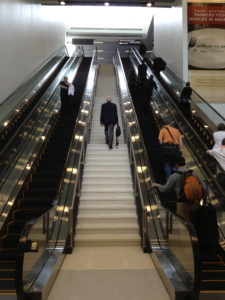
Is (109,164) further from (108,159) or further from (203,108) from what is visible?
(203,108)

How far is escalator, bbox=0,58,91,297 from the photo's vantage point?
16.9ft

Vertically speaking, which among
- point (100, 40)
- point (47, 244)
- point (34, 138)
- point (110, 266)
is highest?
point (100, 40)

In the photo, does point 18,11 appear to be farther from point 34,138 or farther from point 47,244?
point 47,244

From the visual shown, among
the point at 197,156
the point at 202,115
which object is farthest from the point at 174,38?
the point at 197,156

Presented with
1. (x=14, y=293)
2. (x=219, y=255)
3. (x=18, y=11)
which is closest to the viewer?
(x=14, y=293)

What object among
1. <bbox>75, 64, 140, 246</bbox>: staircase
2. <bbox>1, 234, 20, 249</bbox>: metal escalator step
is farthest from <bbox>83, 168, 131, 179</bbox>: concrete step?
<bbox>1, 234, 20, 249</bbox>: metal escalator step

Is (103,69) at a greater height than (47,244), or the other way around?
(103,69)

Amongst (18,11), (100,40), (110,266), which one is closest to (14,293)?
(110,266)

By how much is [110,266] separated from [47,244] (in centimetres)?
95

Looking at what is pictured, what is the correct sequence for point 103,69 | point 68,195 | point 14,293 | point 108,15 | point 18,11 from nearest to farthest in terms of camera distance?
point 14,293 < point 68,195 < point 18,11 < point 103,69 < point 108,15

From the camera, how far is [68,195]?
23.6 feet

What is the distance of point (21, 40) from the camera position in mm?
13992

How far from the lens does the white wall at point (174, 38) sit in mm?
14648

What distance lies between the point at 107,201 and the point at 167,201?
1281 millimetres
